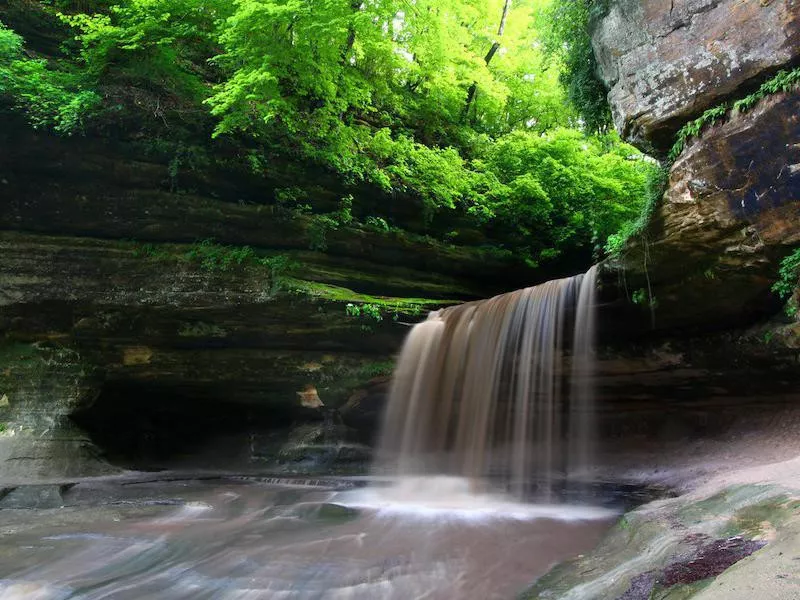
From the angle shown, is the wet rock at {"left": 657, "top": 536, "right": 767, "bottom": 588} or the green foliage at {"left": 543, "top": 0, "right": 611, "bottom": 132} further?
the green foliage at {"left": 543, "top": 0, "right": 611, "bottom": 132}

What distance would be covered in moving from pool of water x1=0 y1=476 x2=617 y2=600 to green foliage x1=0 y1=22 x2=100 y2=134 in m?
6.74

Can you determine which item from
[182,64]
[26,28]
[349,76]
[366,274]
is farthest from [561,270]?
[26,28]

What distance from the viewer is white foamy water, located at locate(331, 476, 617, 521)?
7.59 m

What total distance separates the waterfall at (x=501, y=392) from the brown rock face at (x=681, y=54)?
2.84m

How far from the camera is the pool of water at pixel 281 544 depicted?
4766mm

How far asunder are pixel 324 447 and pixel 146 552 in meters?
6.46

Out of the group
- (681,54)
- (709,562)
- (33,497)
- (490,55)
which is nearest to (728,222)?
(681,54)

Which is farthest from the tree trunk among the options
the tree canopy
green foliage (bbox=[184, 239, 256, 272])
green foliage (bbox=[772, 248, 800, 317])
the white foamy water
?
the white foamy water

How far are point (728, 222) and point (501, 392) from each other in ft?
16.5

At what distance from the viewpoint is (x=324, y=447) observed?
12078mm

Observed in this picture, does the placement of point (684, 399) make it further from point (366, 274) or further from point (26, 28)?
point (26, 28)

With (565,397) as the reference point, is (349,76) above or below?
above

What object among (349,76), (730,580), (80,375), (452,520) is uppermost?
(349,76)

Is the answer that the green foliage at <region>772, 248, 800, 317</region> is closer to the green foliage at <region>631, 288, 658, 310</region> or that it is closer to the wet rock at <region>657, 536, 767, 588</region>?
the green foliage at <region>631, 288, 658, 310</region>
